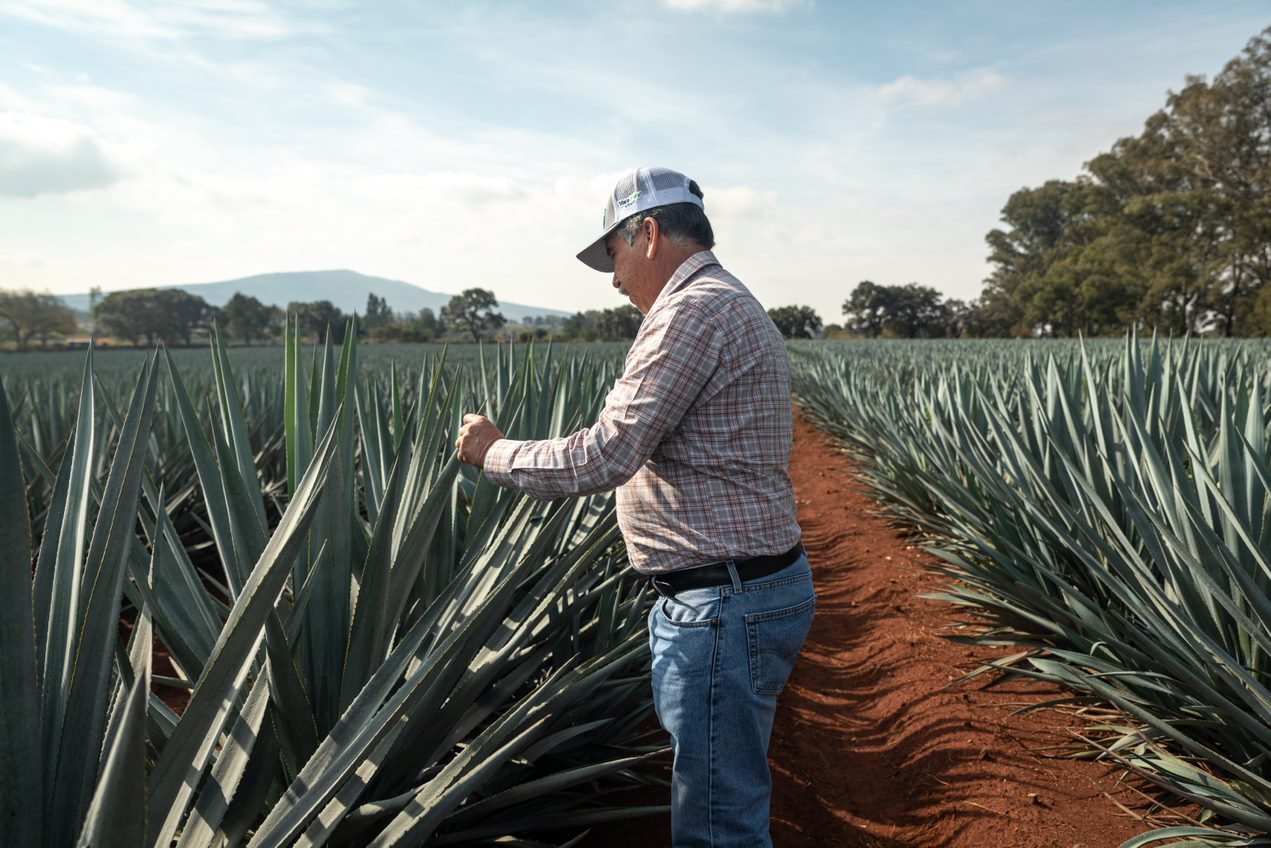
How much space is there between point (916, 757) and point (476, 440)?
5.90ft

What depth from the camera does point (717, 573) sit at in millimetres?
1519

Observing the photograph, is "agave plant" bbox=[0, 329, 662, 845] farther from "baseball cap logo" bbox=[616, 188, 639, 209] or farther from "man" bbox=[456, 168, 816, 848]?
"baseball cap logo" bbox=[616, 188, 639, 209]

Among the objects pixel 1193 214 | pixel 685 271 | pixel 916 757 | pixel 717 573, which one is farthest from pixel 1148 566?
pixel 1193 214

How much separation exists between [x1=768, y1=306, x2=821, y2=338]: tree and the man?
62.0 m

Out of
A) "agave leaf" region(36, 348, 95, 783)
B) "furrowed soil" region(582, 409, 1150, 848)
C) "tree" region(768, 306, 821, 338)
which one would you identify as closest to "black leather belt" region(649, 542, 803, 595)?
"furrowed soil" region(582, 409, 1150, 848)

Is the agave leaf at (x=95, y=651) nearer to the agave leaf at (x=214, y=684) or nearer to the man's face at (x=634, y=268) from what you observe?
the agave leaf at (x=214, y=684)

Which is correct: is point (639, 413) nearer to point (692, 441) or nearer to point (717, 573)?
point (692, 441)

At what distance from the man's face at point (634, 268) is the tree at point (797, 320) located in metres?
61.8

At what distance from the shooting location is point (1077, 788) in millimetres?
2137

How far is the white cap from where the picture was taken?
158cm

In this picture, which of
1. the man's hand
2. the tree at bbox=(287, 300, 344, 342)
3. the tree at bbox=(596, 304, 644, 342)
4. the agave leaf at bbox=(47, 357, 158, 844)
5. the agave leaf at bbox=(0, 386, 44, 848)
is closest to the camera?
the agave leaf at bbox=(0, 386, 44, 848)

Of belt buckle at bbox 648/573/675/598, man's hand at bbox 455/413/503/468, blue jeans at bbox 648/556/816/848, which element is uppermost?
man's hand at bbox 455/413/503/468

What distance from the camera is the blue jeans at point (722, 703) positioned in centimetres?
149

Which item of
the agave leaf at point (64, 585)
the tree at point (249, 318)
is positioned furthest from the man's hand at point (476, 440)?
the tree at point (249, 318)
